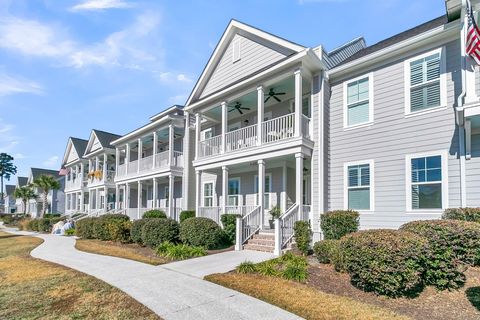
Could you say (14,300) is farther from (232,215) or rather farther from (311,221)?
(311,221)

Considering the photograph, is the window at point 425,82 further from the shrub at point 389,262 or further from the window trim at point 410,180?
the shrub at point 389,262

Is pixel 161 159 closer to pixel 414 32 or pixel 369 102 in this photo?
pixel 369 102

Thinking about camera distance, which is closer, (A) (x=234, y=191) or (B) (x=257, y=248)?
(B) (x=257, y=248)

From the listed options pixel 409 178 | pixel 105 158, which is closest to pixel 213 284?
pixel 409 178

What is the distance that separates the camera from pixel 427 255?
21.8 ft

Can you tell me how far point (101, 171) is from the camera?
31.3 metres

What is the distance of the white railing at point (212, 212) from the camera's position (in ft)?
51.7

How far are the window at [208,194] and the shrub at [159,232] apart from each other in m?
5.54

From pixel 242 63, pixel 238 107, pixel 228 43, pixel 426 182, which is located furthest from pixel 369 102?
pixel 228 43

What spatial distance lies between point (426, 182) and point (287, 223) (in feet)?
15.8

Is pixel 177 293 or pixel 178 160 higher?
pixel 178 160

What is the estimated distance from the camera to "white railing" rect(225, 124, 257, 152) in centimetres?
1508

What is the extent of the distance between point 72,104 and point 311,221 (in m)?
15.0

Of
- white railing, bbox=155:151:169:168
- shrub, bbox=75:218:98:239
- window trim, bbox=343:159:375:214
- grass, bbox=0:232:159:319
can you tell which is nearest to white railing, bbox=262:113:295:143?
window trim, bbox=343:159:375:214
